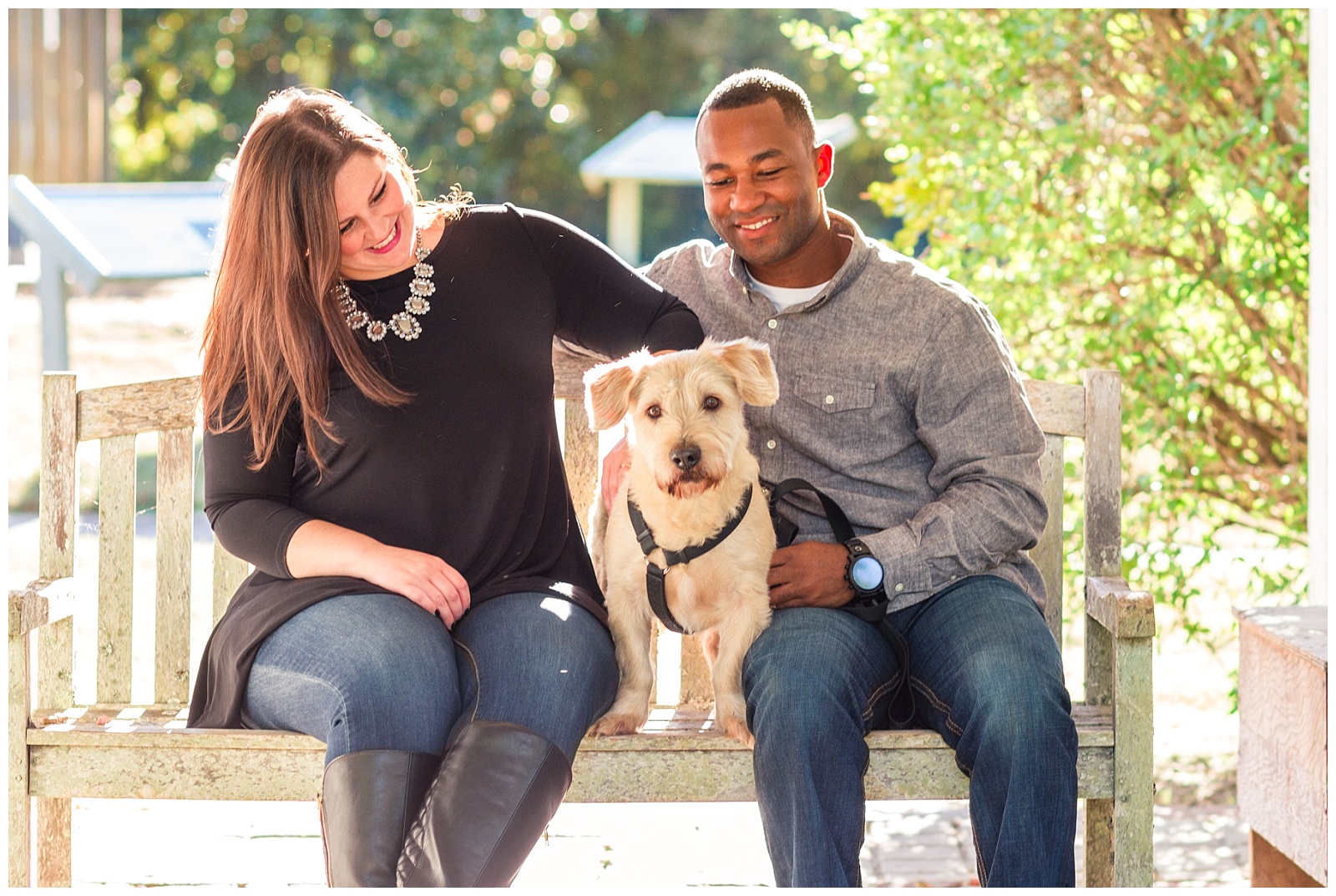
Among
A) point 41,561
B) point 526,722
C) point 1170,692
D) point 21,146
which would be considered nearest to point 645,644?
point 526,722

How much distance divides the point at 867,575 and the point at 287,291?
1.33 meters

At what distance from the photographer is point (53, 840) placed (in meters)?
3.06

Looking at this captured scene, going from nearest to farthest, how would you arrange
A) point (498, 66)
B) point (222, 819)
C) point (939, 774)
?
point (939, 774)
point (222, 819)
point (498, 66)

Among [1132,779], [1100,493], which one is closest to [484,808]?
[1132,779]

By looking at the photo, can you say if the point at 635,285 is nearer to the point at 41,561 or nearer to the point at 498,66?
the point at 41,561

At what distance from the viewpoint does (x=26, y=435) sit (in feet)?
31.9

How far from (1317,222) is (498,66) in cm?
1351

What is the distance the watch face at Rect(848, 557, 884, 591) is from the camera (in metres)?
2.73

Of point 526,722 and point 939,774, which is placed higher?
point 526,722

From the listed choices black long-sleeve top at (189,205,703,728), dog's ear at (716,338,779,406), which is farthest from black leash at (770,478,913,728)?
black long-sleeve top at (189,205,703,728)

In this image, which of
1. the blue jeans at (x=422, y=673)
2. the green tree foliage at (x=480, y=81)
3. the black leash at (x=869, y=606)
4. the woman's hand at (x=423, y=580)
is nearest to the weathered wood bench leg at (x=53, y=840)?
the blue jeans at (x=422, y=673)

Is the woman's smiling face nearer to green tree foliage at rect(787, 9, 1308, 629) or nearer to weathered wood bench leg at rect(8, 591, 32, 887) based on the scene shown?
weathered wood bench leg at rect(8, 591, 32, 887)

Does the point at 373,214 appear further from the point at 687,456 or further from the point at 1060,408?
the point at 1060,408

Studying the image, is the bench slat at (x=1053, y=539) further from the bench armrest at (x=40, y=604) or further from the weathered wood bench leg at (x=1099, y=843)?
the bench armrest at (x=40, y=604)
